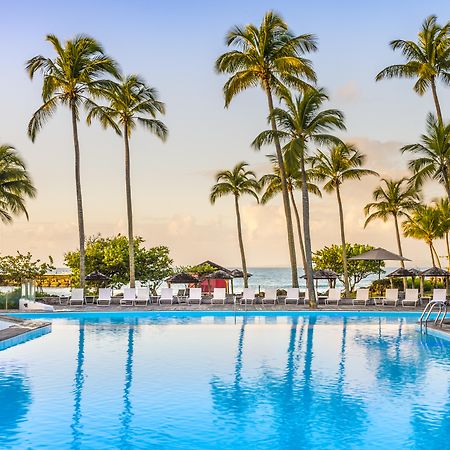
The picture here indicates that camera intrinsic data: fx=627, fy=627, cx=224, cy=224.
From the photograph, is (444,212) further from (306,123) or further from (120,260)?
(120,260)

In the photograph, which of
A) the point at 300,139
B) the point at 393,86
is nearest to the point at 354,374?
the point at 300,139

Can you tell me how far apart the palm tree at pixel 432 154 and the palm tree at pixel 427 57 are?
69 cm

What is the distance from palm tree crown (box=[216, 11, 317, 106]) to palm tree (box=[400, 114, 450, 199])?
512cm

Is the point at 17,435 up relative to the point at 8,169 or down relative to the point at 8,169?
down

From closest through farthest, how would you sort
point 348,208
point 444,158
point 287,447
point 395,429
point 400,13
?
1. point 287,447
2. point 395,429
3. point 400,13
4. point 444,158
5. point 348,208

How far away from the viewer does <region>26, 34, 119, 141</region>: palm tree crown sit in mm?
25281

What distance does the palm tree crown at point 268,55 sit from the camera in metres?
25.1

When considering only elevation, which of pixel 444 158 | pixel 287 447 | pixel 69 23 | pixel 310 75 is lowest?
pixel 287 447

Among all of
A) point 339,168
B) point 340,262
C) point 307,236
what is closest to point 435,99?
point 339,168

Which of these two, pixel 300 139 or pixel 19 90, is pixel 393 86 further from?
pixel 19 90

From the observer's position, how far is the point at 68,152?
27.2m

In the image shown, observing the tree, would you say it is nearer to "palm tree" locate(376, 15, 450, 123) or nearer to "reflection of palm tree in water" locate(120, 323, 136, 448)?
"palm tree" locate(376, 15, 450, 123)

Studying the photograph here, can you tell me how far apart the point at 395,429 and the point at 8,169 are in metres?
21.9

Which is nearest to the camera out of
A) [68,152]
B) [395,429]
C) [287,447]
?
[287,447]
